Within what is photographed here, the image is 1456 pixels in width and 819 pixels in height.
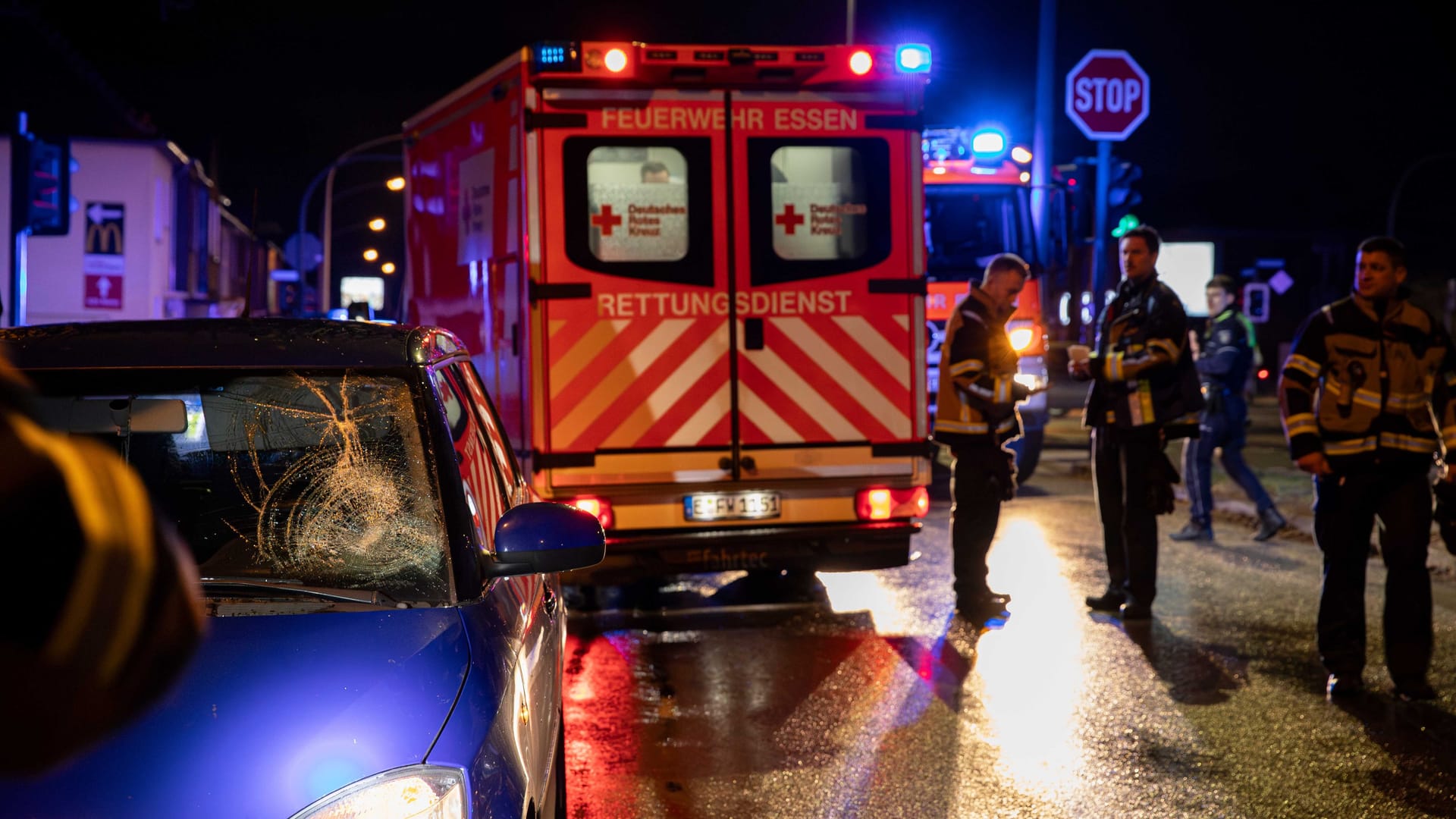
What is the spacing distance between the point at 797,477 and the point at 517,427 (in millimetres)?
1412

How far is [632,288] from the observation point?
23.5 feet

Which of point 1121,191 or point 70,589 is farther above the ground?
point 1121,191

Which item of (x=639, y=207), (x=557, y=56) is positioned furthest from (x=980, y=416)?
(x=557, y=56)

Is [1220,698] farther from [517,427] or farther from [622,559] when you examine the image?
[517,427]

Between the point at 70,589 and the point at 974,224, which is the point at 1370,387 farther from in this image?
the point at 974,224

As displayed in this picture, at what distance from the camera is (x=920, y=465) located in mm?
7461

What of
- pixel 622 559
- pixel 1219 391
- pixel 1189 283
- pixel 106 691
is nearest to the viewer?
pixel 106 691

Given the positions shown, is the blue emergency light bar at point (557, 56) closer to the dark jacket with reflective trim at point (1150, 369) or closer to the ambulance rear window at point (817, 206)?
the ambulance rear window at point (817, 206)

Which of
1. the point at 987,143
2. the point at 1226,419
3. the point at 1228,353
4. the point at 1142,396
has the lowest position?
the point at 1226,419

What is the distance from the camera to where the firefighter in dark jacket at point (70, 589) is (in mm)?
1158

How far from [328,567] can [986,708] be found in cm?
349

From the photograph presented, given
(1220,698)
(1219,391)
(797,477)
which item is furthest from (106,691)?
(1219,391)

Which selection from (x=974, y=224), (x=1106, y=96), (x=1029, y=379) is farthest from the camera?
(x=1106, y=96)

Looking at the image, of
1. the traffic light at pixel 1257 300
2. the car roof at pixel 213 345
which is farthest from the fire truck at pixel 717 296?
the traffic light at pixel 1257 300
